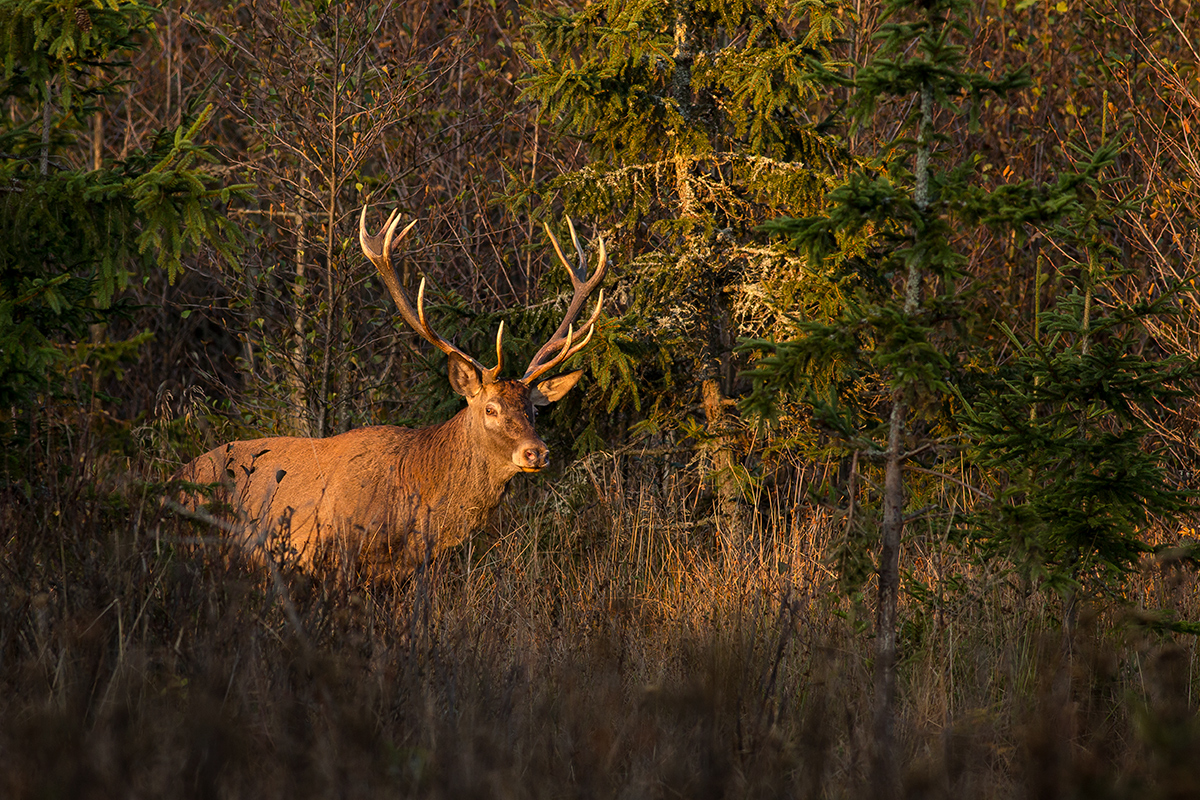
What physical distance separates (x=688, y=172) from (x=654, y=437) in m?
2.08

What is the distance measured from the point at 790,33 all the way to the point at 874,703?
858 cm

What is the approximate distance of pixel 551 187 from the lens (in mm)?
7766

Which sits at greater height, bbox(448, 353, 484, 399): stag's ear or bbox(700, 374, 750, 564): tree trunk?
bbox(448, 353, 484, 399): stag's ear

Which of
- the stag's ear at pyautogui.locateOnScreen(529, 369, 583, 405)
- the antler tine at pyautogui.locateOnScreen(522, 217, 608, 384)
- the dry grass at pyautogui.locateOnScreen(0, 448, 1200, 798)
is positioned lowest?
the dry grass at pyautogui.locateOnScreen(0, 448, 1200, 798)

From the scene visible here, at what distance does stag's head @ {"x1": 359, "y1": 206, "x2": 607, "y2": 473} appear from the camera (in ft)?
23.4

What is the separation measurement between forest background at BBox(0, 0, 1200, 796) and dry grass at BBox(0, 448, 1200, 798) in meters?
0.03

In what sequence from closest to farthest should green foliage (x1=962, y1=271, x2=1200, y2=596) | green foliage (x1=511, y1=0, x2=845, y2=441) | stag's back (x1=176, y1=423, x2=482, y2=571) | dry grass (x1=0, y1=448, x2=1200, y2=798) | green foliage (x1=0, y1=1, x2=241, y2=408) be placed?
dry grass (x1=0, y1=448, x2=1200, y2=798)
green foliage (x1=962, y1=271, x2=1200, y2=596)
green foliage (x1=0, y1=1, x2=241, y2=408)
stag's back (x1=176, y1=423, x2=482, y2=571)
green foliage (x1=511, y1=0, x2=845, y2=441)

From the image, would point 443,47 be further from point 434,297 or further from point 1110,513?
point 1110,513

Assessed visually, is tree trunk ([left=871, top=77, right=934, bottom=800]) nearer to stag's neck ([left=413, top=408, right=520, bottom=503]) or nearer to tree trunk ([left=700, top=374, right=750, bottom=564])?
tree trunk ([left=700, top=374, right=750, bottom=564])

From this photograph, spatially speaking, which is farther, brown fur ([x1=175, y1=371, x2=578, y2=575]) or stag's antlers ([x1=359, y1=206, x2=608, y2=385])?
stag's antlers ([x1=359, y1=206, x2=608, y2=385])

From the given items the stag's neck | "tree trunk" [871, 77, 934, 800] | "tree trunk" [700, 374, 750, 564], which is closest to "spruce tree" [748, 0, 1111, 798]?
"tree trunk" [871, 77, 934, 800]

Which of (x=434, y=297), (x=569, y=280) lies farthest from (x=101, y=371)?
(x=569, y=280)

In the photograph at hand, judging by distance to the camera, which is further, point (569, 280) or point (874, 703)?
point (569, 280)

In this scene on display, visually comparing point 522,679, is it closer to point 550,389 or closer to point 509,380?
point 509,380
